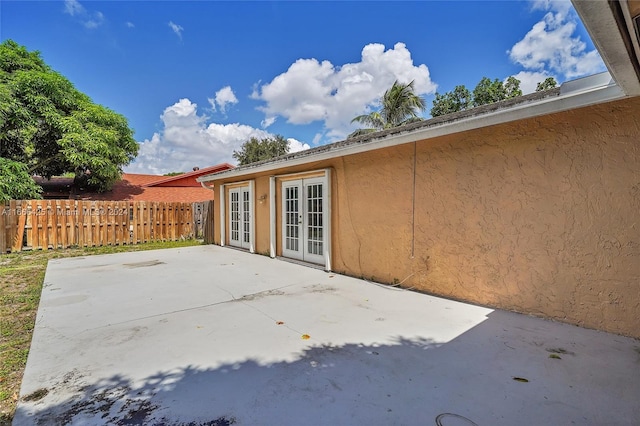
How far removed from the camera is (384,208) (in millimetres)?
5902

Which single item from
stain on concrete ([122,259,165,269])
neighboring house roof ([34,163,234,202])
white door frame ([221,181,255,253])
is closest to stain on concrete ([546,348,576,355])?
white door frame ([221,181,255,253])

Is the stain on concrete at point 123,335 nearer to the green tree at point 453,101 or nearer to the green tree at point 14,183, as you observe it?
the green tree at point 14,183

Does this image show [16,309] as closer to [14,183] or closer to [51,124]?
[14,183]

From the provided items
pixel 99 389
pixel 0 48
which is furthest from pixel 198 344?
pixel 0 48

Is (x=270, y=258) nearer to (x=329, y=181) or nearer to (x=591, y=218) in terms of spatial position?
(x=329, y=181)

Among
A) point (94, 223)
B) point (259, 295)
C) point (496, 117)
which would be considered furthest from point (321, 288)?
point (94, 223)

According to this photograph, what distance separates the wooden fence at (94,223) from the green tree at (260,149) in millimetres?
18444

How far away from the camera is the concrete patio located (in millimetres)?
2129

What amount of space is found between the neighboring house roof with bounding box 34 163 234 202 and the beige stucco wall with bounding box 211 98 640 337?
1672 cm

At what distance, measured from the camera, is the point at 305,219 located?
7887mm

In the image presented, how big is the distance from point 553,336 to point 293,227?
6134 mm

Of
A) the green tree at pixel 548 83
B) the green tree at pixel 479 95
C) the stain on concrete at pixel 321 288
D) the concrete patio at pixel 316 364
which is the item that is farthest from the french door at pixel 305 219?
the green tree at pixel 548 83

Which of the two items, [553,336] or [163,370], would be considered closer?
[163,370]

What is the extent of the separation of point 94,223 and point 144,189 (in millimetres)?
9333
